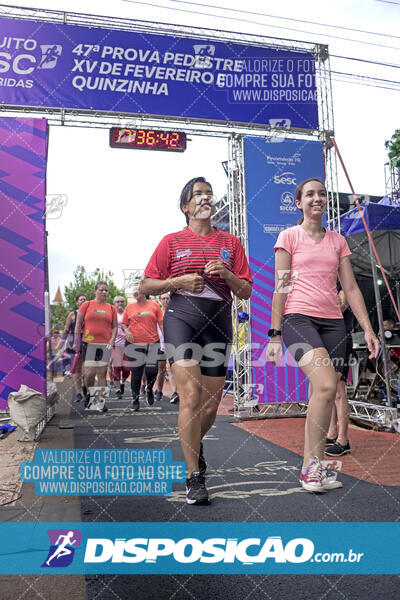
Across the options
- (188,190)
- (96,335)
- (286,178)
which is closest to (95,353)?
(96,335)

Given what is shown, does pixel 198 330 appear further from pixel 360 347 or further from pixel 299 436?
pixel 360 347

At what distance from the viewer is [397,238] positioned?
32.9 feet

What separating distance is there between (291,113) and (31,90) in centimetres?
340

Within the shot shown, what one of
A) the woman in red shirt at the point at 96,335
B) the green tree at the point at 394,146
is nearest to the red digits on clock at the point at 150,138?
the woman in red shirt at the point at 96,335

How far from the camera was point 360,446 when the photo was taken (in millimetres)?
4980

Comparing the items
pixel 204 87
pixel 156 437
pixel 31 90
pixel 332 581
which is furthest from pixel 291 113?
pixel 332 581

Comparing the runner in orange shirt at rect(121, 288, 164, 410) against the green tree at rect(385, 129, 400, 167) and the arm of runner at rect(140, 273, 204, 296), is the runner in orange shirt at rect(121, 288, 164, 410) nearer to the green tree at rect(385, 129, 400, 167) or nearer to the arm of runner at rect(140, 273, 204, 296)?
the arm of runner at rect(140, 273, 204, 296)

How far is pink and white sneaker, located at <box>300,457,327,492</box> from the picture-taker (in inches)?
122

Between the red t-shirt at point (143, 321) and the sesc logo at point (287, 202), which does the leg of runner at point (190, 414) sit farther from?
the sesc logo at point (287, 202)

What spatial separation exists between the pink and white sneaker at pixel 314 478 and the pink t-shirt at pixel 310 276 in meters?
0.86

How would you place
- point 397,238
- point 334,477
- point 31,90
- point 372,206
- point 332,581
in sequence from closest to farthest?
1. point 332,581
2. point 334,477
3. point 31,90
4. point 372,206
5. point 397,238

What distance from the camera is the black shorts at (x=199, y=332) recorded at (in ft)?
Answer: 9.93

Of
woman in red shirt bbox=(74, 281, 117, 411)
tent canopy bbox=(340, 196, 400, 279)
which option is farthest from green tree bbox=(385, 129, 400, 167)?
woman in red shirt bbox=(74, 281, 117, 411)

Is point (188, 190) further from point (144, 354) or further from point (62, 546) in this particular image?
point (144, 354)
